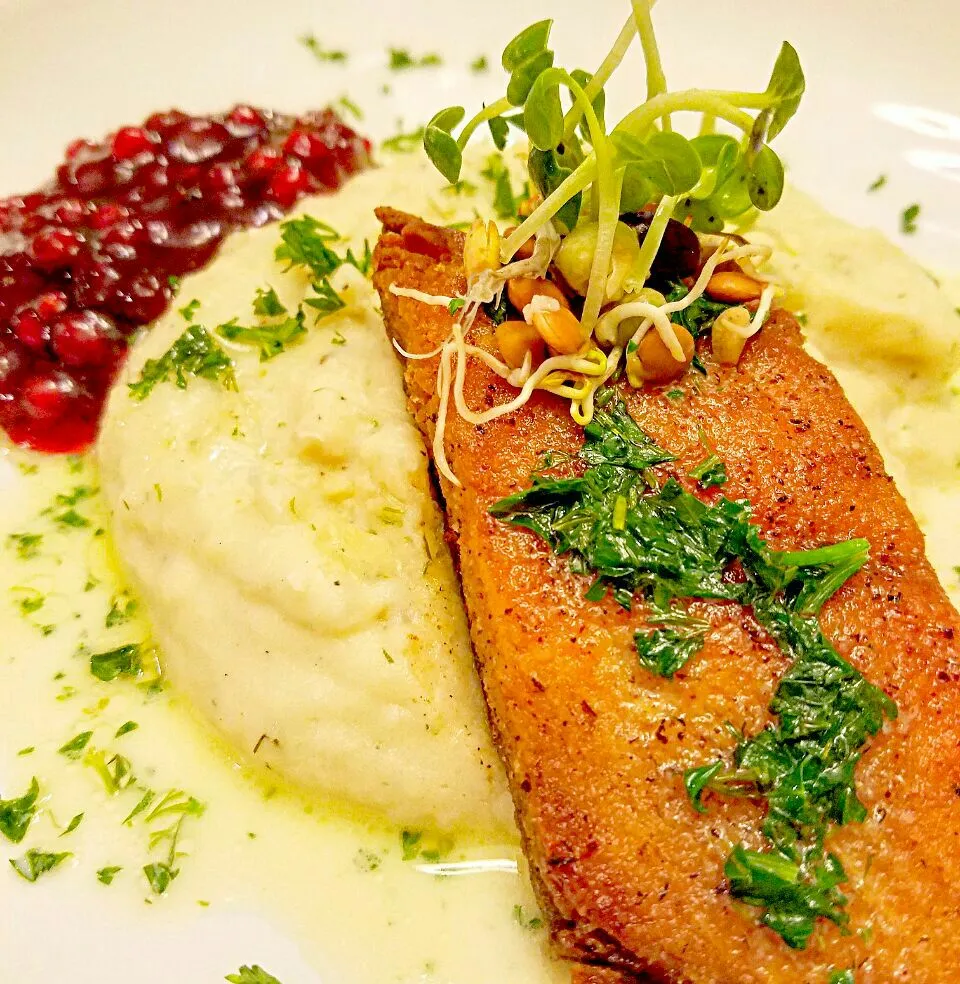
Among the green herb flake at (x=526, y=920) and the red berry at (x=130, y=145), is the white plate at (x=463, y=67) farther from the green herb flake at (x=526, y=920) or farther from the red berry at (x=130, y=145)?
the green herb flake at (x=526, y=920)

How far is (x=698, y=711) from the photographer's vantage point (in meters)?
3.31

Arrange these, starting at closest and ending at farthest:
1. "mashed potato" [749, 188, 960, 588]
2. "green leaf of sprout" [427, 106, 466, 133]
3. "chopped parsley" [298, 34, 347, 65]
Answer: "green leaf of sprout" [427, 106, 466, 133] → "mashed potato" [749, 188, 960, 588] → "chopped parsley" [298, 34, 347, 65]

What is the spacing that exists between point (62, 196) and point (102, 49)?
190 centimetres

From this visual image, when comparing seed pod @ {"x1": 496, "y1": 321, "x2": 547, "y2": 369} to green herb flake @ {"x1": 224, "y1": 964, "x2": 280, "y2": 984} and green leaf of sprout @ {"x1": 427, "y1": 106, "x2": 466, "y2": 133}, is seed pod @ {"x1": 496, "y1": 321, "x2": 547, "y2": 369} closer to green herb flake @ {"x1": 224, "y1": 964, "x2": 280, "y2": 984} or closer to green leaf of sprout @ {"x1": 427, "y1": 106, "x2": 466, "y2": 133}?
green leaf of sprout @ {"x1": 427, "y1": 106, "x2": 466, "y2": 133}

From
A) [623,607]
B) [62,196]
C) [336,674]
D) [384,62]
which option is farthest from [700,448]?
[384,62]

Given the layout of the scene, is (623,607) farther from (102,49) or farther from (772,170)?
(102,49)

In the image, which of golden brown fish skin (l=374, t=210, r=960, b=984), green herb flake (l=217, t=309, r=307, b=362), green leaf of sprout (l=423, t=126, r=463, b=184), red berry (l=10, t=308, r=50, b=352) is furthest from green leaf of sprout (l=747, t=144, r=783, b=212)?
red berry (l=10, t=308, r=50, b=352)

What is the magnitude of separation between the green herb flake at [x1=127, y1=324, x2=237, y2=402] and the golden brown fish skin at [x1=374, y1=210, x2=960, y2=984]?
173cm

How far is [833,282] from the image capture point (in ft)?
17.9

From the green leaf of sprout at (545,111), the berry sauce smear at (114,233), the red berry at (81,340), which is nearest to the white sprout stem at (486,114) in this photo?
the green leaf of sprout at (545,111)

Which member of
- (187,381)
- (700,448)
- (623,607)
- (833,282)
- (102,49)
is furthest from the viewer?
(102,49)

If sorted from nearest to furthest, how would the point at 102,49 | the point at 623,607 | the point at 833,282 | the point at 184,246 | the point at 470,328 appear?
the point at 623,607 < the point at 470,328 < the point at 833,282 < the point at 184,246 < the point at 102,49

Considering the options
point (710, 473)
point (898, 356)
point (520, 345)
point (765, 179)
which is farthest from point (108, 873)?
point (898, 356)

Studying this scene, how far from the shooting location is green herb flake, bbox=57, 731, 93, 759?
4379 millimetres
